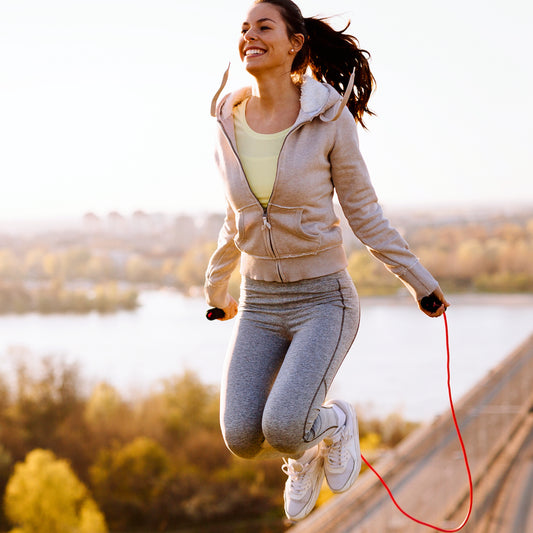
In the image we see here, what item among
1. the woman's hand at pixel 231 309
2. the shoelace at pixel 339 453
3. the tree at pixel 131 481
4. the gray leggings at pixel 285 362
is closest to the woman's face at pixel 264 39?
the gray leggings at pixel 285 362

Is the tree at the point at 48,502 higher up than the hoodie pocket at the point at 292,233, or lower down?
lower down

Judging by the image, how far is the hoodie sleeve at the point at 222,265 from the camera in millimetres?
2512

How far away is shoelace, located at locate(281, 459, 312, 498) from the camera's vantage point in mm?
2461

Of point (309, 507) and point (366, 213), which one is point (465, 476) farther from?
point (366, 213)

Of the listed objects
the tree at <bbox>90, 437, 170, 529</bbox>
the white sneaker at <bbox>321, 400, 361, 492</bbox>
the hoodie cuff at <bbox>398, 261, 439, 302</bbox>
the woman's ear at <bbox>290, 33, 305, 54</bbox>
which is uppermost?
the woman's ear at <bbox>290, 33, 305, 54</bbox>

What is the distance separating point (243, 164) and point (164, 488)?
23307 millimetres

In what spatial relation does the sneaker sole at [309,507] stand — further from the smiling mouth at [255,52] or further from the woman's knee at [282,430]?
the smiling mouth at [255,52]

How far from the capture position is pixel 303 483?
2.47 meters

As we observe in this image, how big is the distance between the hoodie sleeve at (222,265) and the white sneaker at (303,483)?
549mm

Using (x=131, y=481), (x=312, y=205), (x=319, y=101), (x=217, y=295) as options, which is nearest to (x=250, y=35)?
(x=319, y=101)

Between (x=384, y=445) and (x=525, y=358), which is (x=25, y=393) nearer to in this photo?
(x=384, y=445)

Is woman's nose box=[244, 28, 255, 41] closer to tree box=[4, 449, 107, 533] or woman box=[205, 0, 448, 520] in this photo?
woman box=[205, 0, 448, 520]

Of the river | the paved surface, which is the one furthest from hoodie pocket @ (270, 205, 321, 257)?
the river

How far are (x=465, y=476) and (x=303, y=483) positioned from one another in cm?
569
